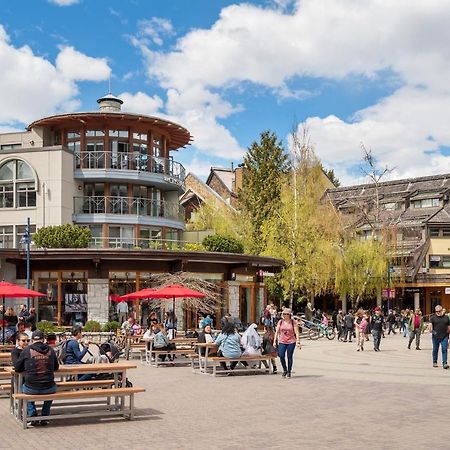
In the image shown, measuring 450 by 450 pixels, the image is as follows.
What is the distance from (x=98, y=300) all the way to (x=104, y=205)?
8495mm

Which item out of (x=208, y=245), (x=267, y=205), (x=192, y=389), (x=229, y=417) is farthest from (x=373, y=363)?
(x=267, y=205)

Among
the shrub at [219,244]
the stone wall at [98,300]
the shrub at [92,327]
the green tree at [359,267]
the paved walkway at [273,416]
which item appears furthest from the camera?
the green tree at [359,267]

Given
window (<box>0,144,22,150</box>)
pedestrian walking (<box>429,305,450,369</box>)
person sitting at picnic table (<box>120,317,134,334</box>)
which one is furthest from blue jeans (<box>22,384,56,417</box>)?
window (<box>0,144,22,150</box>)

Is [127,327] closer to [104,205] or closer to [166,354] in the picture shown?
[166,354]

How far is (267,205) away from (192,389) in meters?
44.5

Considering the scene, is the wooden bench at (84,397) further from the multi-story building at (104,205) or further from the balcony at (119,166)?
the balcony at (119,166)

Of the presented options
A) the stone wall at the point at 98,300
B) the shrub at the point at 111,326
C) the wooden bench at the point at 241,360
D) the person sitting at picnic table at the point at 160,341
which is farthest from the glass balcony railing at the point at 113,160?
the wooden bench at the point at 241,360

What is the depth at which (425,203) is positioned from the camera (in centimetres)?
6931

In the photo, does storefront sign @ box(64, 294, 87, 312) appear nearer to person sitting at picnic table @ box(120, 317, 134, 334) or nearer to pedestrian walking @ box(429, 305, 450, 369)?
person sitting at picnic table @ box(120, 317, 134, 334)

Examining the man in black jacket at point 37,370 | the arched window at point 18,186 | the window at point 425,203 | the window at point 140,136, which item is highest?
the window at point 140,136

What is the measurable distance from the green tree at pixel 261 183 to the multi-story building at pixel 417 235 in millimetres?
6487

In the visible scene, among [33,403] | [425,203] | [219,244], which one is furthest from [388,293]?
[33,403]

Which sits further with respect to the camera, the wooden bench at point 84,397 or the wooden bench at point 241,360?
the wooden bench at point 241,360

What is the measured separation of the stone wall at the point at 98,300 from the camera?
3681 centimetres
